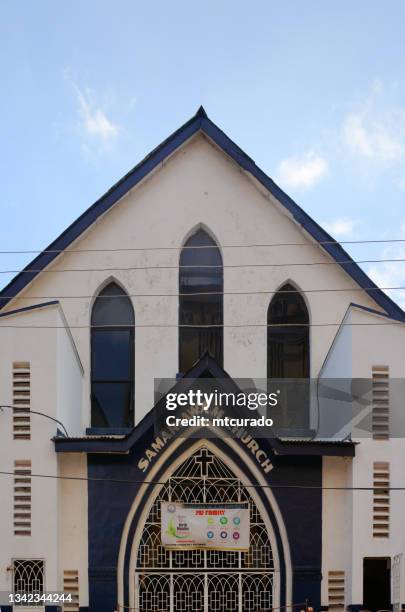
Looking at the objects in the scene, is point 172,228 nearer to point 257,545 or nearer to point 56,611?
point 257,545

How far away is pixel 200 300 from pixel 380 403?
444cm

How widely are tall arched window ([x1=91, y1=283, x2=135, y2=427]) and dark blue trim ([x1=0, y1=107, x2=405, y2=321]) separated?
4.82 ft

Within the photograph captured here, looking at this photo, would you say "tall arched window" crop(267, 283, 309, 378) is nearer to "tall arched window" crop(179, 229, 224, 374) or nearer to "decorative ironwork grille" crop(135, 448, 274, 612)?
"tall arched window" crop(179, 229, 224, 374)

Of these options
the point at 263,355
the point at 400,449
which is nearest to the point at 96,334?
the point at 263,355

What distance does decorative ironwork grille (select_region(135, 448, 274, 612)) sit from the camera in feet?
45.2

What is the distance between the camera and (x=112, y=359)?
15.5 metres

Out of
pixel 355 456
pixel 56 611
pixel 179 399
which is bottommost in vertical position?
pixel 56 611

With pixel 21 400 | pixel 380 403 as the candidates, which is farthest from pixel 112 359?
pixel 380 403

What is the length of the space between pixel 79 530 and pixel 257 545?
11.3 feet

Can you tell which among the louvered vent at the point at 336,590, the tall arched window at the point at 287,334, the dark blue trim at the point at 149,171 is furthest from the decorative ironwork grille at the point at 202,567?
the dark blue trim at the point at 149,171

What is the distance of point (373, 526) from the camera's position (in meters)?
13.5

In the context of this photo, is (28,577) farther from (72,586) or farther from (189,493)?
(189,493)

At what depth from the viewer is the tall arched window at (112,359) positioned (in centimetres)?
1539

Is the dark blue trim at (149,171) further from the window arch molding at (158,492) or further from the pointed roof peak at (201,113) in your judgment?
the window arch molding at (158,492)
